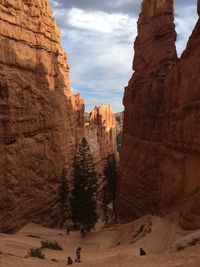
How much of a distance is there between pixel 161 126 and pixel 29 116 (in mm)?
13448

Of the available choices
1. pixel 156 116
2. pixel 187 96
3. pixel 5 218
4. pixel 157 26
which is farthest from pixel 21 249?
pixel 157 26

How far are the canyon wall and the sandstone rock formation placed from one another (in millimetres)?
32560

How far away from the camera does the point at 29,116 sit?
129ft

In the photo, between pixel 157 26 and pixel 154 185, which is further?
pixel 157 26

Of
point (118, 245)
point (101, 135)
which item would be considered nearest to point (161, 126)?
point (118, 245)

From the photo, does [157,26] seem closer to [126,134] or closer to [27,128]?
[126,134]

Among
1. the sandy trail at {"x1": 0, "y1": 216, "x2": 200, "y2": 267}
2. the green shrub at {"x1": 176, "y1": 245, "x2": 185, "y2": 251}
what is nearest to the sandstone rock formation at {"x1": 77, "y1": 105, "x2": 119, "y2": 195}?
the sandy trail at {"x1": 0, "y1": 216, "x2": 200, "y2": 267}

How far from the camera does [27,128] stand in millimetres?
38812

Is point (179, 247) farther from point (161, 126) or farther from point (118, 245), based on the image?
point (161, 126)

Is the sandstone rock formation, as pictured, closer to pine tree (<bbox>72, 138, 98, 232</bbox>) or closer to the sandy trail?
pine tree (<bbox>72, 138, 98, 232</bbox>)

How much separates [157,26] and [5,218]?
2684 centimetres

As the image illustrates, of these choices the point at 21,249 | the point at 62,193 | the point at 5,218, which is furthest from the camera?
the point at 62,193

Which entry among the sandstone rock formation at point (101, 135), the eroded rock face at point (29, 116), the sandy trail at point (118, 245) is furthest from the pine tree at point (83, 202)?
the sandstone rock formation at point (101, 135)

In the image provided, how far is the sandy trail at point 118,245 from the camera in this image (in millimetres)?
19312
